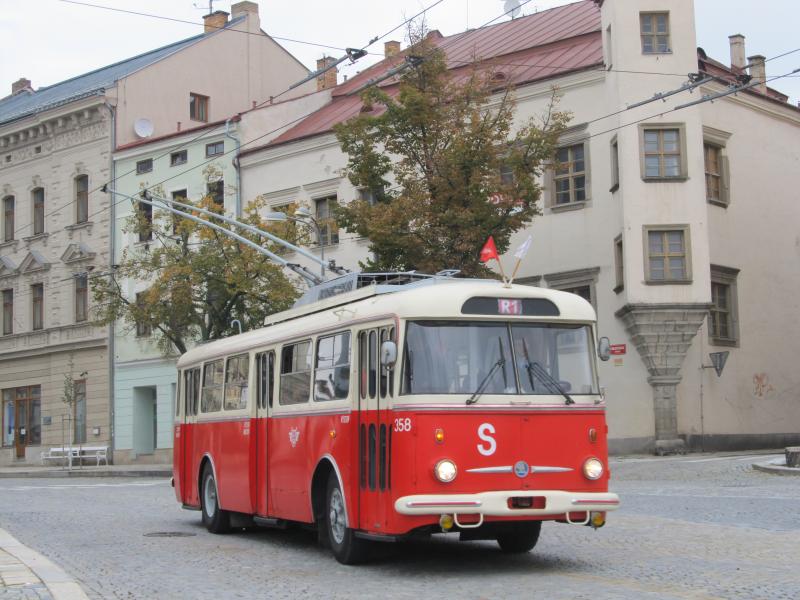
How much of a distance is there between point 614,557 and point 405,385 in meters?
2.77

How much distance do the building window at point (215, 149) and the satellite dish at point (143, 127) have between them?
3992 mm

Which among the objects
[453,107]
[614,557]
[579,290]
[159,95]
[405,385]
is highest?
[159,95]

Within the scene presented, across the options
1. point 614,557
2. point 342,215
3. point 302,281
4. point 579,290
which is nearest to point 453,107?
point 342,215

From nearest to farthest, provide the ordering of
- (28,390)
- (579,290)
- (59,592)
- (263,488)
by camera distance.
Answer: (59,592) → (263,488) → (579,290) → (28,390)

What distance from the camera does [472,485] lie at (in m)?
10.9

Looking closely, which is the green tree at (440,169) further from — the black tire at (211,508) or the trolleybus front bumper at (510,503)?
the trolleybus front bumper at (510,503)

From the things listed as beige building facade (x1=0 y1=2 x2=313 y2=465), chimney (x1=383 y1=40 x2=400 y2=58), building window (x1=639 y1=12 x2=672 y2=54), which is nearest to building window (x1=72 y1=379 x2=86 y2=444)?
beige building facade (x1=0 y1=2 x2=313 y2=465)

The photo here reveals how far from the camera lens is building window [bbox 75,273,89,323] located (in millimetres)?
49719

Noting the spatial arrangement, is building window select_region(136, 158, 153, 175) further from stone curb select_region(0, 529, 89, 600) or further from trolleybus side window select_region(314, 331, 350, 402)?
trolleybus side window select_region(314, 331, 350, 402)

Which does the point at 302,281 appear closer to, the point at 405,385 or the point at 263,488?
the point at 263,488

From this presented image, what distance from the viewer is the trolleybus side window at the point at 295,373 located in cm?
1338

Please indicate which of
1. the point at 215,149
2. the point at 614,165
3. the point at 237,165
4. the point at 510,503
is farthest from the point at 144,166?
the point at 510,503

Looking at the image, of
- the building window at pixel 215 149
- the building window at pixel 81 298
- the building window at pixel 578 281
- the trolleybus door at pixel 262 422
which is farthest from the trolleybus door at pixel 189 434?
the building window at pixel 81 298

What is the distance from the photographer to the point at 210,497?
1667 cm
